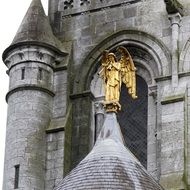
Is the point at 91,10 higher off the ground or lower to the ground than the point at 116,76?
higher

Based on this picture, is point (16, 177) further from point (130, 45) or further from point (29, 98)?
point (130, 45)

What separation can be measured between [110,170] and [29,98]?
559 centimetres

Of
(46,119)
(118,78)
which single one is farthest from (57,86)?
(118,78)

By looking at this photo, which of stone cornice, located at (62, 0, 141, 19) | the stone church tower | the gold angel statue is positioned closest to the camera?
the gold angel statue

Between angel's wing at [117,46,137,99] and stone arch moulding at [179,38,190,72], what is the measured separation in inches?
67.6

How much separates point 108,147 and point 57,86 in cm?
525

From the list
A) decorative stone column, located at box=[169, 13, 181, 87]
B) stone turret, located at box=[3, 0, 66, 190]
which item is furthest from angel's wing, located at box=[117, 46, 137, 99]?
stone turret, located at box=[3, 0, 66, 190]

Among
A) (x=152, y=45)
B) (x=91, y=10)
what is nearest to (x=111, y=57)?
(x=152, y=45)

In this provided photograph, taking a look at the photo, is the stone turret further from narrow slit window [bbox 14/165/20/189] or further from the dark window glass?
the dark window glass

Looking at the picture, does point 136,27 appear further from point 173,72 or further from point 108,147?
point 108,147

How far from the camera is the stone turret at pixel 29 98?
4066 cm

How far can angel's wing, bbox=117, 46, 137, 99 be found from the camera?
39406 millimetres

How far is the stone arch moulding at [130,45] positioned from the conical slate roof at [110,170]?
13.5ft

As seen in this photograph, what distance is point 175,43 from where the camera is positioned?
41.2m
